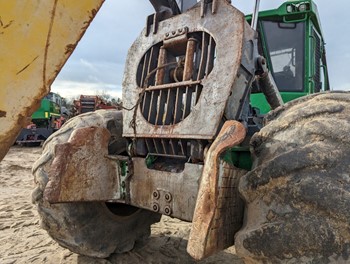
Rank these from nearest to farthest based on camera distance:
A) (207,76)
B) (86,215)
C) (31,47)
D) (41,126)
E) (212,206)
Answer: (31,47)
(212,206)
(207,76)
(86,215)
(41,126)

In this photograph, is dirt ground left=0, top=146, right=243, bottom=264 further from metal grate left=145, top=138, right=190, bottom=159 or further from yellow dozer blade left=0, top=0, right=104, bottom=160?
yellow dozer blade left=0, top=0, right=104, bottom=160

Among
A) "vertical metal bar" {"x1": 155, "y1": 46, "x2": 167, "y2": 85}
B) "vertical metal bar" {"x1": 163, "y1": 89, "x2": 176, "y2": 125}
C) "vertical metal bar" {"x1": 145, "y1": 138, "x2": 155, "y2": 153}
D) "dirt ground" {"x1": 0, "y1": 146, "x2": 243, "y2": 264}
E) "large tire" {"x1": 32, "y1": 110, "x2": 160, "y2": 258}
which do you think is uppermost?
"vertical metal bar" {"x1": 155, "y1": 46, "x2": 167, "y2": 85}

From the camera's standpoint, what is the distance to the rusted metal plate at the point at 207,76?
1.90m

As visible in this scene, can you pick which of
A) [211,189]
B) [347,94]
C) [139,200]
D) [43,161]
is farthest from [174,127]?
[43,161]

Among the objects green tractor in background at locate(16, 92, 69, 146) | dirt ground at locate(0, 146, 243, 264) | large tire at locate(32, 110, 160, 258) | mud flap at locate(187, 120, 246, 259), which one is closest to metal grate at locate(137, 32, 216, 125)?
large tire at locate(32, 110, 160, 258)

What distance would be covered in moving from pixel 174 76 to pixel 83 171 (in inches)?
33.2

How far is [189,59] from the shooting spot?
2.14m

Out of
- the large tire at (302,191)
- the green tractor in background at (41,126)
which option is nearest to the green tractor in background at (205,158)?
the large tire at (302,191)

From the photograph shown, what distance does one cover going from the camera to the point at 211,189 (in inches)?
57.1

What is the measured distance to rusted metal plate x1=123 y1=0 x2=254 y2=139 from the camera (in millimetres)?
1901

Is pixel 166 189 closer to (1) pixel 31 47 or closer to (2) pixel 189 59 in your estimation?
(2) pixel 189 59

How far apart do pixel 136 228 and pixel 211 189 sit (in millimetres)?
1778

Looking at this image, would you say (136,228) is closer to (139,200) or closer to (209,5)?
(139,200)

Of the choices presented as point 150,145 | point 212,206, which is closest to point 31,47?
point 212,206
